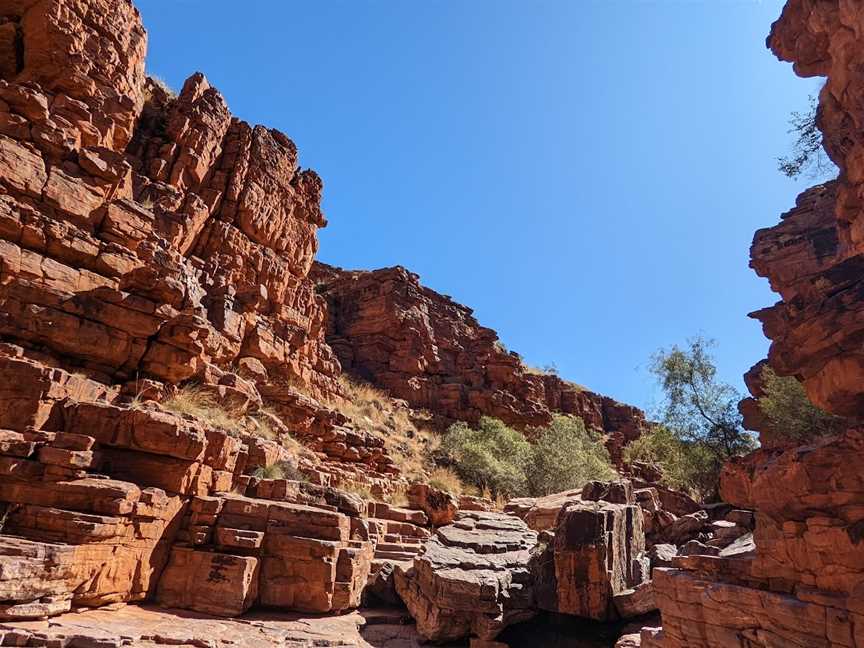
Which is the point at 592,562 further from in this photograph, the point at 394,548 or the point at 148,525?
the point at 148,525

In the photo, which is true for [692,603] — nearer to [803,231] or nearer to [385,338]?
[803,231]

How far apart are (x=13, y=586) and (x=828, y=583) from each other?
11.1m

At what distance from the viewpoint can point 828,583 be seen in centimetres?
655

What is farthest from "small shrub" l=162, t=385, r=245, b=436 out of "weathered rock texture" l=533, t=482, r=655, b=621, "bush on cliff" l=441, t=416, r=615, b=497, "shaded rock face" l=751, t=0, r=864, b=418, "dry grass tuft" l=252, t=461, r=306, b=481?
"bush on cliff" l=441, t=416, r=615, b=497

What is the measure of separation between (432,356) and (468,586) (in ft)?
106

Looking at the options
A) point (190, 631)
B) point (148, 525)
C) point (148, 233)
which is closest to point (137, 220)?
point (148, 233)

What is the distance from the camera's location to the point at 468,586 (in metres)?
9.77

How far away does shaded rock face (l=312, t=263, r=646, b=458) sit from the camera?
39312 mm

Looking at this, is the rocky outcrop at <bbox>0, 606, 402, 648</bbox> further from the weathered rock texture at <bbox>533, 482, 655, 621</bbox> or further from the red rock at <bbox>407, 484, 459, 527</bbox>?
the red rock at <bbox>407, 484, 459, 527</bbox>

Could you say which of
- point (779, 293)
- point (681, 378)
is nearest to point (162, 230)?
point (681, 378)

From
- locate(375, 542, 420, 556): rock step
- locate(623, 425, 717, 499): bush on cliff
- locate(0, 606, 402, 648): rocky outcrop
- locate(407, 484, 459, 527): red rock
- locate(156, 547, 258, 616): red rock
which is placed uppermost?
locate(623, 425, 717, 499): bush on cliff

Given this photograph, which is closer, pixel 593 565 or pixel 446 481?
pixel 593 565

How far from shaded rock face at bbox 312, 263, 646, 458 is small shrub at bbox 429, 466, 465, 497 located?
1237 cm

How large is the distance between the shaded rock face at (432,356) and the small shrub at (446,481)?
40.6 ft
